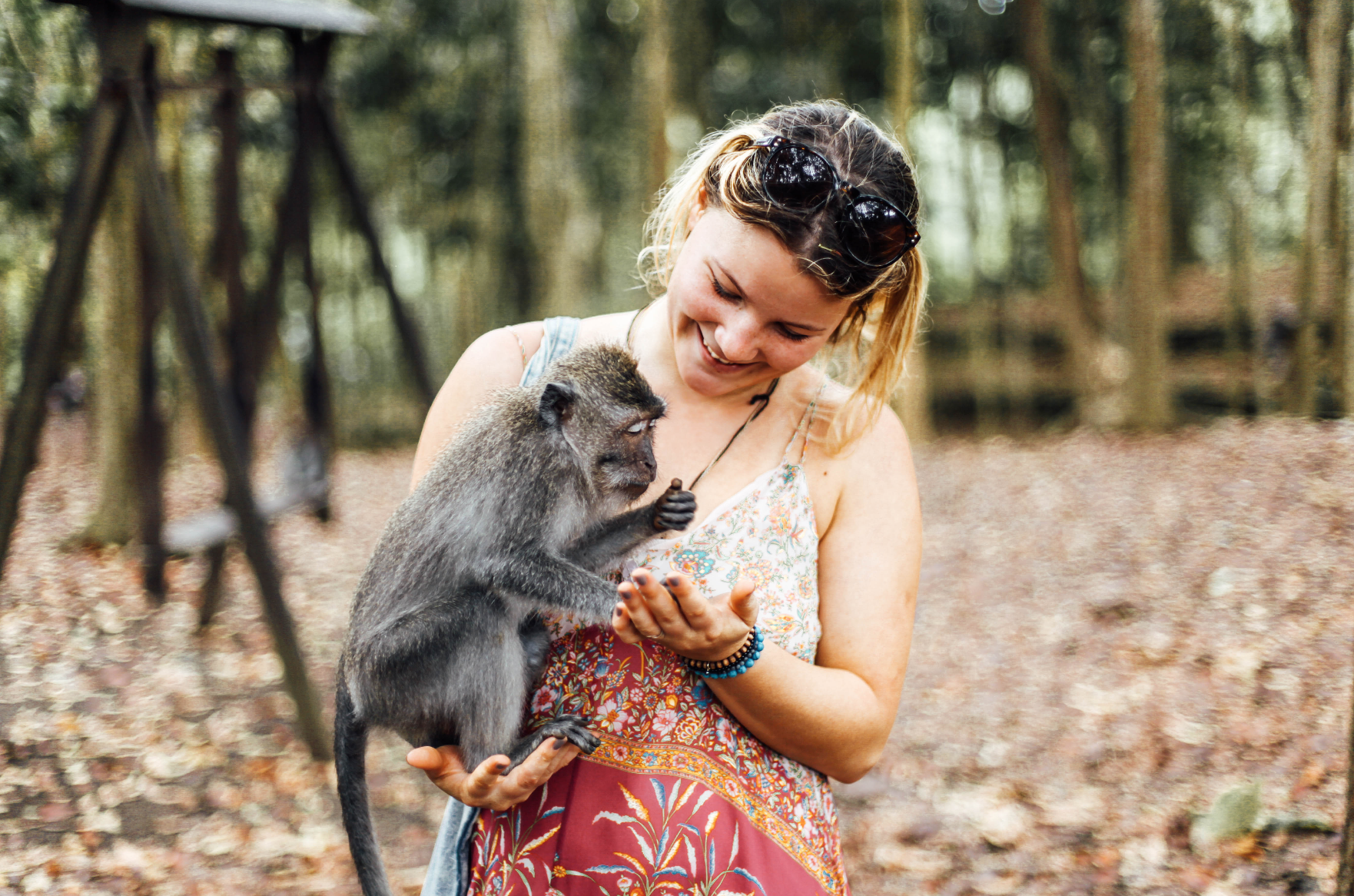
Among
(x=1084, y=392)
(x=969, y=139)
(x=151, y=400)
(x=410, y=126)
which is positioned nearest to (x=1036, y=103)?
(x=969, y=139)

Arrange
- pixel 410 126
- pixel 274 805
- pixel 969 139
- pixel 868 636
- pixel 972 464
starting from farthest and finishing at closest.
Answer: pixel 410 126 < pixel 969 139 < pixel 972 464 < pixel 274 805 < pixel 868 636

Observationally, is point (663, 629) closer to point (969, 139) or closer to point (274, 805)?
point (274, 805)

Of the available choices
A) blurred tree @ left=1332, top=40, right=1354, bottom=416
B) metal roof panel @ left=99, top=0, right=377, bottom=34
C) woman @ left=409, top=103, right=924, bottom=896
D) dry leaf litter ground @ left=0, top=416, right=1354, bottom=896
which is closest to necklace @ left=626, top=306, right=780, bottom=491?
woman @ left=409, top=103, right=924, bottom=896

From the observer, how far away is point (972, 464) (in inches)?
457

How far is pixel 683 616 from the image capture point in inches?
59.6

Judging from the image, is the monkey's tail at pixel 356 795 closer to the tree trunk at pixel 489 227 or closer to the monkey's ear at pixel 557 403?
the monkey's ear at pixel 557 403

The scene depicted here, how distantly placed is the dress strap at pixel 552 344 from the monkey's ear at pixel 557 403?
0.08 meters

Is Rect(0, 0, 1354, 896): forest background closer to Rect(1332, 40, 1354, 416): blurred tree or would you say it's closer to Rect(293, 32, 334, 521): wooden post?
Rect(1332, 40, 1354, 416): blurred tree

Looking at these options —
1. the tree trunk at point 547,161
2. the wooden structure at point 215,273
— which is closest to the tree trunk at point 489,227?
the tree trunk at point 547,161

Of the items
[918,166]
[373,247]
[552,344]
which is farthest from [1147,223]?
[552,344]

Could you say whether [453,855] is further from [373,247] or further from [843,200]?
[373,247]

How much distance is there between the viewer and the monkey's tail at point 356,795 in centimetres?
204

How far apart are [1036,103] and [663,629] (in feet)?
46.2

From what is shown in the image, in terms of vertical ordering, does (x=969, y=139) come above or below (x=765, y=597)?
above
